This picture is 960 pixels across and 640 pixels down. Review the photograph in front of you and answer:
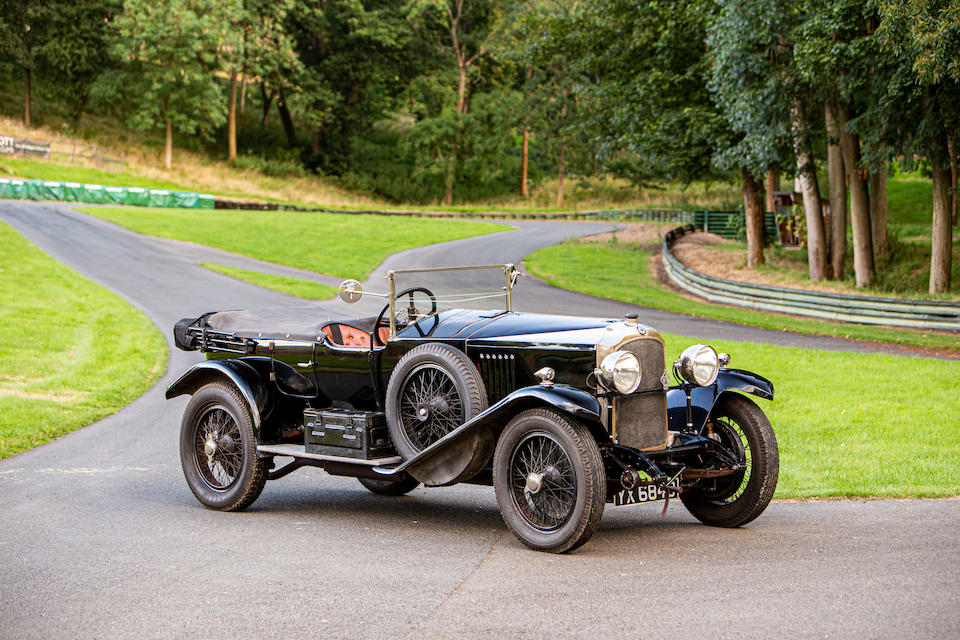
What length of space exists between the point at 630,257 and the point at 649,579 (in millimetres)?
34083

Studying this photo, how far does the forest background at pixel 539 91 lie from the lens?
74.2 ft

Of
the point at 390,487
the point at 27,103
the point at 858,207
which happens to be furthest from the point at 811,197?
the point at 27,103

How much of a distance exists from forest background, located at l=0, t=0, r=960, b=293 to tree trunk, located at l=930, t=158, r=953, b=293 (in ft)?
0.18

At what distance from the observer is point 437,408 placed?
6.39 metres

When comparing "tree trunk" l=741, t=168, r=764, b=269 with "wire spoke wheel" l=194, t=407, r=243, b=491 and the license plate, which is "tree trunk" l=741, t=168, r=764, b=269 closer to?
"wire spoke wheel" l=194, t=407, r=243, b=491

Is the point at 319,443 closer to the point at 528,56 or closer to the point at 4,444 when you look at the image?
the point at 4,444

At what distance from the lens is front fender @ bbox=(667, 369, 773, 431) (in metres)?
6.49

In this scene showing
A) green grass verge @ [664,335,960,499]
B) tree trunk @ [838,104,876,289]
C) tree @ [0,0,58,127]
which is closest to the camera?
green grass verge @ [664,335,960,499]

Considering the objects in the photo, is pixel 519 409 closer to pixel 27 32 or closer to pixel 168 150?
pixel 168 150

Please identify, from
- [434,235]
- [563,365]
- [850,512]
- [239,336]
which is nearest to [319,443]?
[239,336]

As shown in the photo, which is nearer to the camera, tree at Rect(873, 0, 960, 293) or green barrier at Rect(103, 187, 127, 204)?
tree at Rect(873, 0, 960, 293)

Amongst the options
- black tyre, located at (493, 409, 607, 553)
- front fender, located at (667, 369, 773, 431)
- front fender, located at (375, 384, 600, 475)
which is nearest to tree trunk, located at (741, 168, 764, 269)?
front fender, located at (667, 369, 773, 431)

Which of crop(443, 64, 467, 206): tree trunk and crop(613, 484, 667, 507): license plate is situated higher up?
crop(443, 64, 467, 206): tree trunk

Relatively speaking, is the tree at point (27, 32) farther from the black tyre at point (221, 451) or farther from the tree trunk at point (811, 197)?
the black tyre at point (221, 451)
